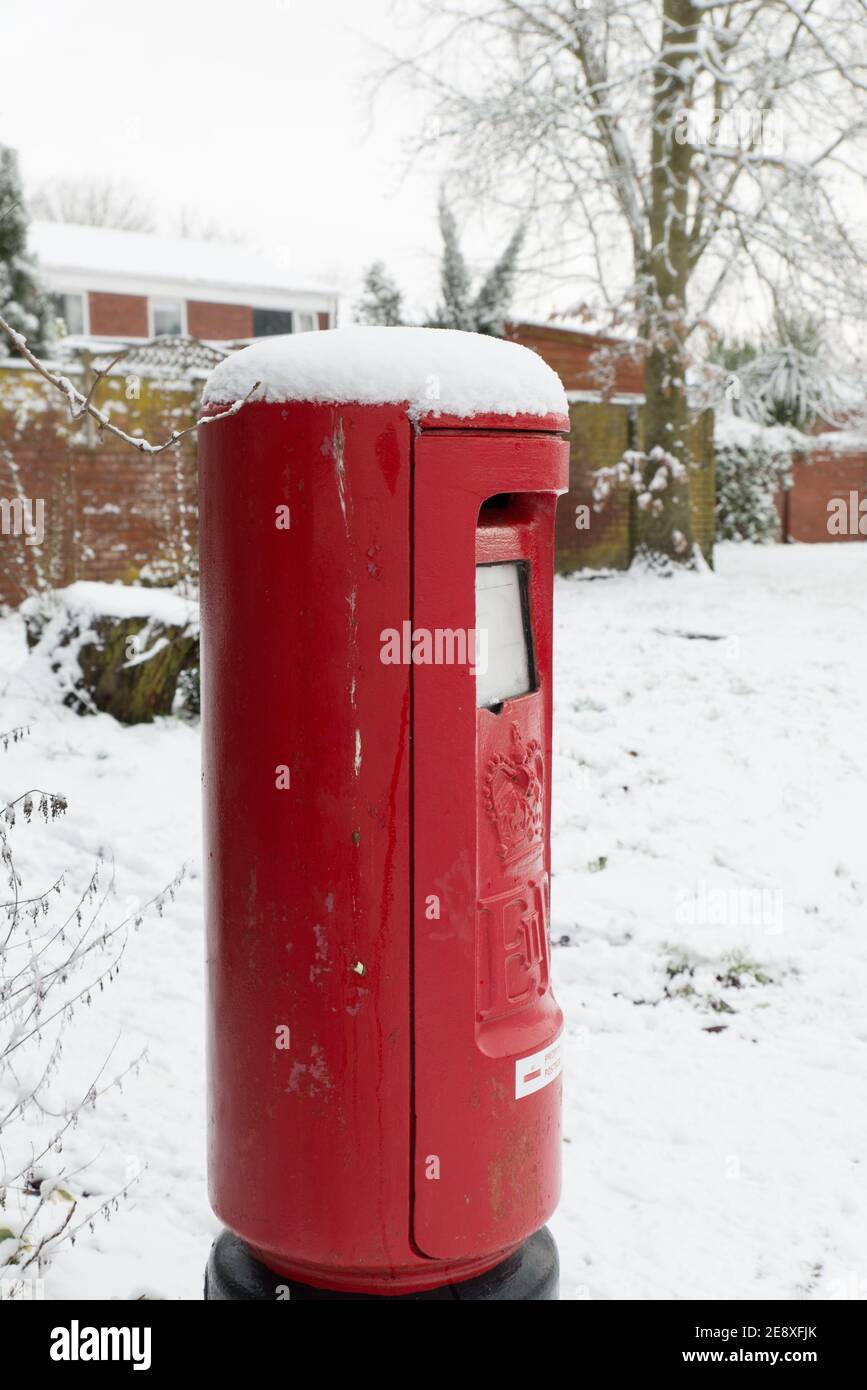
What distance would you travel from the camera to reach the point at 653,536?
13961 millimetres

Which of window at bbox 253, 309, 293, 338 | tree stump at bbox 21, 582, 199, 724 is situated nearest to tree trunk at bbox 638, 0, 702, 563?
tree stump at bbox 21, 582, 199, 724

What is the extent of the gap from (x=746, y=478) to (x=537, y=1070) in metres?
21.3

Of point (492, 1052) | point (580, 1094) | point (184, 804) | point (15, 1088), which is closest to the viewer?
point (492, 1052)

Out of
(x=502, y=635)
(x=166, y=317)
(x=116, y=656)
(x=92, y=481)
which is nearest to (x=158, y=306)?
(x=166, y=317)

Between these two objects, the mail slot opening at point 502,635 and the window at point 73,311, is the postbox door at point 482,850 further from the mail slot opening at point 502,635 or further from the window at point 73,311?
the window at point 73,311

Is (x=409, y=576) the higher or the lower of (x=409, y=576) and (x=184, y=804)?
the higher

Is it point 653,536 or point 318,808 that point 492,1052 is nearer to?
point 318,808

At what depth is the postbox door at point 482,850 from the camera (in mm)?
1805

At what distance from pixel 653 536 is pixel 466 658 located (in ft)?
41.1

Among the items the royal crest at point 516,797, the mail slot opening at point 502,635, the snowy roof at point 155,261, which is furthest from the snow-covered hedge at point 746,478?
the royal crest at point 516,797

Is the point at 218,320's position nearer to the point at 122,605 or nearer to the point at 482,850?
the point at 122,605

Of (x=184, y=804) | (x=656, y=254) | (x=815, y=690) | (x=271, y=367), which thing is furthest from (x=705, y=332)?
(x=271, y=367)

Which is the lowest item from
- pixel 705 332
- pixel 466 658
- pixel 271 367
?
pixel 466 658
